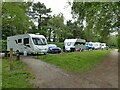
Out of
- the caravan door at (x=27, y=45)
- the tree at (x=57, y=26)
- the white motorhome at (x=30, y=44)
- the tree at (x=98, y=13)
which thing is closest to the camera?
the tree at (x=98, y=13)

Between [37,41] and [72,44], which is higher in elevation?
[37,41]

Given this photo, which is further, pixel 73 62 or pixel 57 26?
pixel 57 26

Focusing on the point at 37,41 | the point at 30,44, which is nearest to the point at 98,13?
the point at 37,41

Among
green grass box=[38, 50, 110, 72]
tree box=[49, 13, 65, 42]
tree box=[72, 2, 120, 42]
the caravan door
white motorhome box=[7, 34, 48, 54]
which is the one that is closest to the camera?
green grass box=[38, 50, 110, 72]

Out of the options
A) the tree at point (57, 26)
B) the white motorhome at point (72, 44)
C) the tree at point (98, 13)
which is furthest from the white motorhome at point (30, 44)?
the tree at point (57, 26)

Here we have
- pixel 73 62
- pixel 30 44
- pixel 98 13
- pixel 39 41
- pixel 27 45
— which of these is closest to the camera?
pixel 73 62

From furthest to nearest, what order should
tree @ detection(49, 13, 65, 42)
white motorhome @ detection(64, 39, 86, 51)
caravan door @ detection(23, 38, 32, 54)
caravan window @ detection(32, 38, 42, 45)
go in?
tree @ detection(49, 13, 65, 42) < white motorhome @ detection(64, 39, 86, 51) < caravan door @ detection(23, 38, 32, 54) < caravan window @ detection(32, 38, 42, 45)

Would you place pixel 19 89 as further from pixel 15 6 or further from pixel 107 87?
pixel 15 6

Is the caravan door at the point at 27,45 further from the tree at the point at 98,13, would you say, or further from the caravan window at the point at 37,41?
the tree at the point at 98,13

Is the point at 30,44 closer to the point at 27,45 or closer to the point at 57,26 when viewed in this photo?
the point at 27,45

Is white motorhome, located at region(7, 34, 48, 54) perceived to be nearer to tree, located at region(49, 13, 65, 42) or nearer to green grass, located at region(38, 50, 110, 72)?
green grass, located at region(38, 50, 110, 72)

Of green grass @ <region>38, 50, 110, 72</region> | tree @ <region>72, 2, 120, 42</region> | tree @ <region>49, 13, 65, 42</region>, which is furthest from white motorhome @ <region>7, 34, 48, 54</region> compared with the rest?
tree @ <region>49, 13, 65, 42</region>

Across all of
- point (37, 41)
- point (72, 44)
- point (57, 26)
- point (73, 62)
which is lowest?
point (73, 62)

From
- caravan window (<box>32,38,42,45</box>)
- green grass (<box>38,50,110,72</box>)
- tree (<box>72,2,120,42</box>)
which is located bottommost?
green grass (<box>38,50,110,72</box>)
